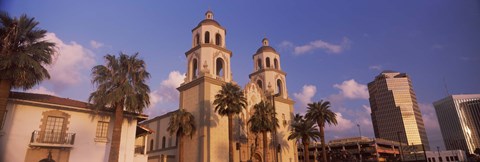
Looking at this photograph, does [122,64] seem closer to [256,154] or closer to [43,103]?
[43,103]

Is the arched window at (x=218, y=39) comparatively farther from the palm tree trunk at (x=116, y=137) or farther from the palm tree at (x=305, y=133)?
the palm tree trunk at (x=116, y=137)

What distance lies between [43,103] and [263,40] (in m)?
44.4

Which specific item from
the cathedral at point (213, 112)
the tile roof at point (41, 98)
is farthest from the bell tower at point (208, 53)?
the tile roof at point (41, 98)

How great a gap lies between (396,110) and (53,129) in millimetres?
186625

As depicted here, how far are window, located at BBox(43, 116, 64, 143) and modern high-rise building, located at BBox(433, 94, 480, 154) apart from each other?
149279mm

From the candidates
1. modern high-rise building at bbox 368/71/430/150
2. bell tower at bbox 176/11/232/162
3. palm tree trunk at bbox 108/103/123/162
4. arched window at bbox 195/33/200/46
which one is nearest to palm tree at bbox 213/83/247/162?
bell tower at bbox 176/11/232/162

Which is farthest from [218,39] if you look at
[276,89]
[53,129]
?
[53,129]

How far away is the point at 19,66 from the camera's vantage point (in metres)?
20.4

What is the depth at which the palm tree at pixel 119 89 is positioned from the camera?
26.3m

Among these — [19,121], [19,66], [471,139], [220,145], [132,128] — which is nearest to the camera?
[19,66]

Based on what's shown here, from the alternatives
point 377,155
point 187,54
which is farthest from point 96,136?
point 377,155

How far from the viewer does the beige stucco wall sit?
24250 mm

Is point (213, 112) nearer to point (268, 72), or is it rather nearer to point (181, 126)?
point (181, 126)

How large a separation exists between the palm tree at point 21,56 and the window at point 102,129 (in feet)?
24.2
